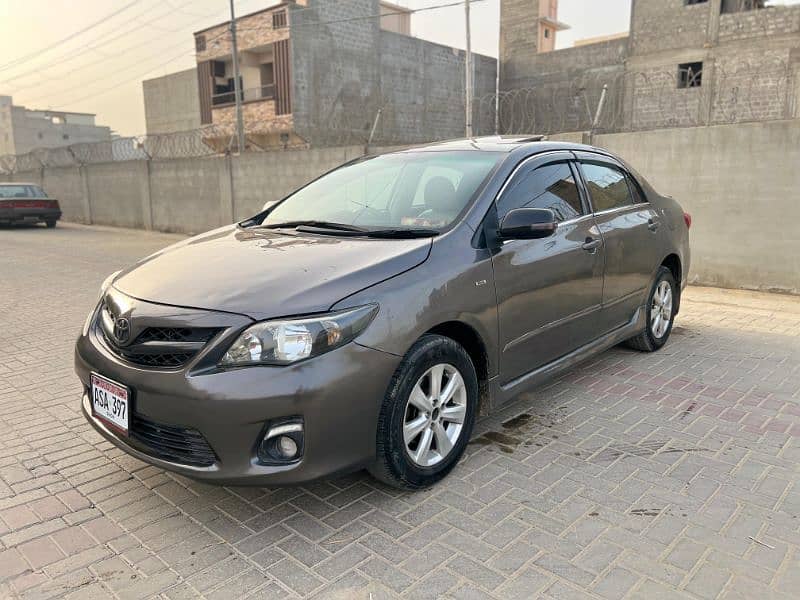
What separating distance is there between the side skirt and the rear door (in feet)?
0.28

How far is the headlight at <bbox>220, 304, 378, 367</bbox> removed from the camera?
250 cm

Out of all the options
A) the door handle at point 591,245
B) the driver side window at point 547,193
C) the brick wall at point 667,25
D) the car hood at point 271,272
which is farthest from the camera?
the brick wall at point 667,25

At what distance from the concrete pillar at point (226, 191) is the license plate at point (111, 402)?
1311 cm

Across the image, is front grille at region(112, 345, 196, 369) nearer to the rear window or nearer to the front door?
the front door

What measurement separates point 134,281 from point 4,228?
21105 mm

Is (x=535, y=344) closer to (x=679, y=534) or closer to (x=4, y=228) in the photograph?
(x=679, y=534)

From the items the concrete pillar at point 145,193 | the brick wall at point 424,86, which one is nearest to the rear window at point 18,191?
the concrete pillar at point 145,193

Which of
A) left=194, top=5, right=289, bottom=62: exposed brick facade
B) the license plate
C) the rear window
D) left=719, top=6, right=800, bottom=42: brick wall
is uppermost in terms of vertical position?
left=194, top=5, right=289, bottom=62: exposed brick facade

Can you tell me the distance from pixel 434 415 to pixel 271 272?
3.43 feet

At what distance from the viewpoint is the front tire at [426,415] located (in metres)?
2.78

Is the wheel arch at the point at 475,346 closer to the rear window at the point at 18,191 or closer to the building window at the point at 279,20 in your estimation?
the rear window at the point at 18,191

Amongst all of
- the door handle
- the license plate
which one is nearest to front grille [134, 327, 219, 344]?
the license plate

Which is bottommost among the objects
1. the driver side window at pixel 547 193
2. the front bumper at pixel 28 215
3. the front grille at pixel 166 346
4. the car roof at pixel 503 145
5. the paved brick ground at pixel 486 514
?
the paved brick ground at pixel 486 514

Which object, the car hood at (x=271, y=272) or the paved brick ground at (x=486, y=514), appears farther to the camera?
the car hood at (x=271, y=272)
